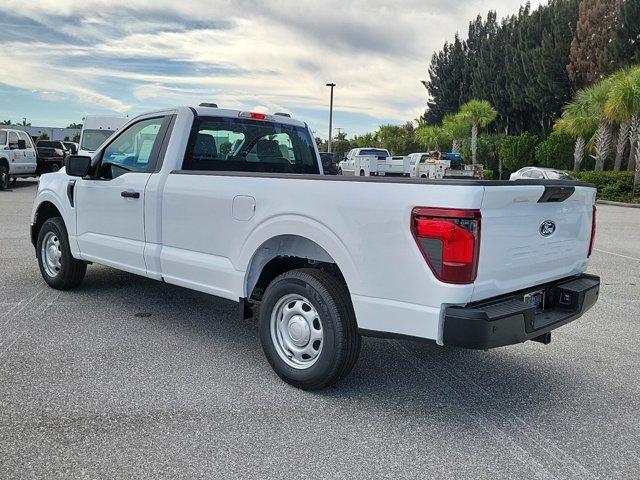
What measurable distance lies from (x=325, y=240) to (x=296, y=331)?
67 centimetres

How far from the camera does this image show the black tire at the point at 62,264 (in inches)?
248

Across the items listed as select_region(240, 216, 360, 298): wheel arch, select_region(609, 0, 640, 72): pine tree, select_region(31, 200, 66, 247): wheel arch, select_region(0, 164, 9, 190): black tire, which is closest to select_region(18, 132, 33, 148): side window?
select_region(0, 164, 9, 190): black tire

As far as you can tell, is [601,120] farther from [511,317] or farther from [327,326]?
[327,326]

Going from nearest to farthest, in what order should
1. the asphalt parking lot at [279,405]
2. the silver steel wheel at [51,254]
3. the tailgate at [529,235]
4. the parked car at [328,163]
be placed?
1. the asphalt parking lot at [279,405]
2. the tailgate at [529,235]
3. the silver steel wheel at [51,254]
4. the parked car at [328,163]

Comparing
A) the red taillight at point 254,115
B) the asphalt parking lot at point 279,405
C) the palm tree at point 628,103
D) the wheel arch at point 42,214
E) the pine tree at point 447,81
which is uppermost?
the pine tree at point 447,81

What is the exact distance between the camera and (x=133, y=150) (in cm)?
551

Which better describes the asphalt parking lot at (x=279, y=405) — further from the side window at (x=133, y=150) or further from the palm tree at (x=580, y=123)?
the palm tree at (x=580, y=123)

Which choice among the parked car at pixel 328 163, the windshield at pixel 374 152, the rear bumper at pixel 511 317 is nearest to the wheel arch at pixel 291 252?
the rear bumper at pixel 511 317

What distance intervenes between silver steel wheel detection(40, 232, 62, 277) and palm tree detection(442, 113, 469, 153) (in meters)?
42.0

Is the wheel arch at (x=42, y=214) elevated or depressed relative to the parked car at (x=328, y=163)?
depressed

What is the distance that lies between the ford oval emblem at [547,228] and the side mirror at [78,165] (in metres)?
4.02

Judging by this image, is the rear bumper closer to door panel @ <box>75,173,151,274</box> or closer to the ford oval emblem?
the ford oval emblem

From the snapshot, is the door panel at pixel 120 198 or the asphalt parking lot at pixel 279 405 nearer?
→ the asphalt parking lot at pixel 279 405

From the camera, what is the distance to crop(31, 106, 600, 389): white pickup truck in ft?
10.9
